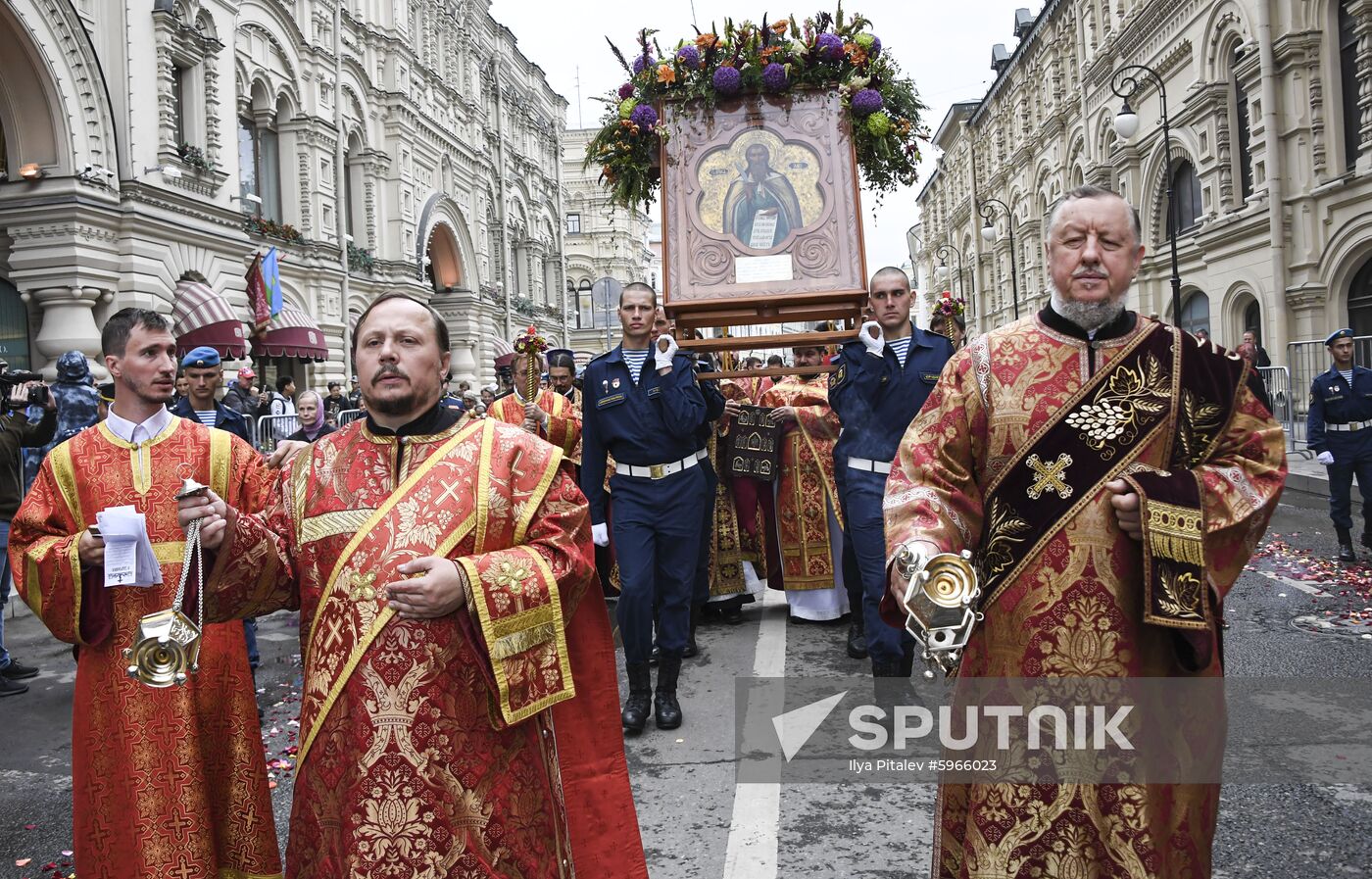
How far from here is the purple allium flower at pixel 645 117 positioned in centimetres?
618

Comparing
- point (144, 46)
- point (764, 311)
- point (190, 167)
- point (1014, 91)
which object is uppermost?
point (1014, 91)

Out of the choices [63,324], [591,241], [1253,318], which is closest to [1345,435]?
[1253,318]

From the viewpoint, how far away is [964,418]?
2.80 meters

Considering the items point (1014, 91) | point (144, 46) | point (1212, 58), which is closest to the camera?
point (144, 46)

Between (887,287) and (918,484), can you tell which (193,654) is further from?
(887,287)

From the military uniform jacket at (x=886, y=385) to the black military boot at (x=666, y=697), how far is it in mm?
1522

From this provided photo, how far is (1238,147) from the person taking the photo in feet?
79.2

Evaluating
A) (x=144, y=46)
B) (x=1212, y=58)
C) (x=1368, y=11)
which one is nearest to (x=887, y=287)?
(x=144, y=46)

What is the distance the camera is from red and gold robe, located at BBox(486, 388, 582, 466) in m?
7.51

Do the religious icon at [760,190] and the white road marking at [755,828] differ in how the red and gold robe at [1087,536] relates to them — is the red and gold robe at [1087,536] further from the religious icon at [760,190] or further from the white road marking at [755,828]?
the religious icon at [760,190]

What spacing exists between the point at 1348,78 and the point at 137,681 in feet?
78.6

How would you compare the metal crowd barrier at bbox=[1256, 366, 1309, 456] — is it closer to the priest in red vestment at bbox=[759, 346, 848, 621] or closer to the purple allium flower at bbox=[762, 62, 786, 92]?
the priest in red vestment at bbox=[759, 346, 848, 621]

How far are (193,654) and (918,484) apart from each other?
194 cm

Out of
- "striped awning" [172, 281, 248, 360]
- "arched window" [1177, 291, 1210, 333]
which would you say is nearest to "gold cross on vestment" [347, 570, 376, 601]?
"striped awning" [172, 281, 248, 360]
